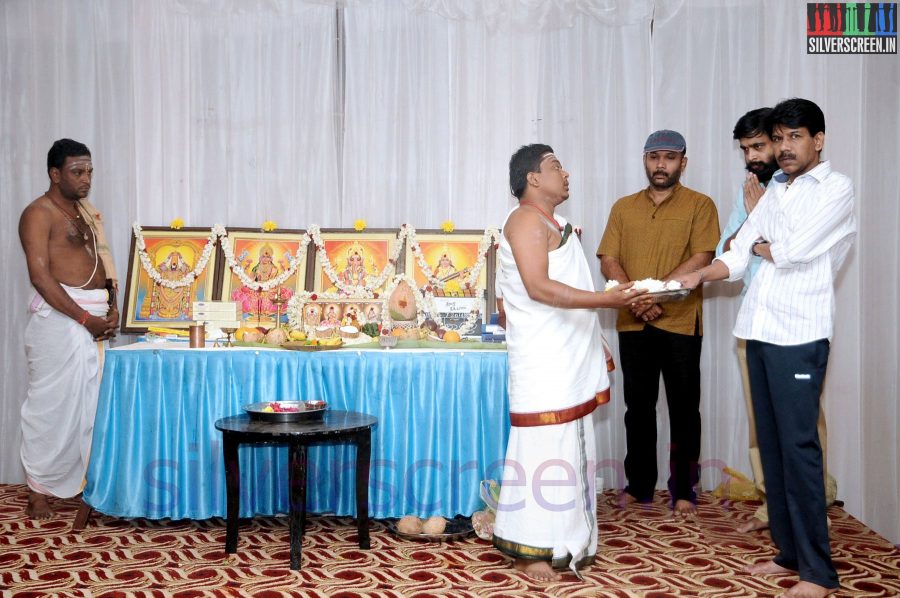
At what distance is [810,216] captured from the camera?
345 cm

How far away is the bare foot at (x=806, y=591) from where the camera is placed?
3403 millimetres

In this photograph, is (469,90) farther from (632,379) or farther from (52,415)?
(52,415)

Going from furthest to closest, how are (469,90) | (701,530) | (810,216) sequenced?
(469,90), (701,530), (810,216)

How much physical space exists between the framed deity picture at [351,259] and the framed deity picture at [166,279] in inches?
30.6

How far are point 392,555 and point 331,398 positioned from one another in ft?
3.17

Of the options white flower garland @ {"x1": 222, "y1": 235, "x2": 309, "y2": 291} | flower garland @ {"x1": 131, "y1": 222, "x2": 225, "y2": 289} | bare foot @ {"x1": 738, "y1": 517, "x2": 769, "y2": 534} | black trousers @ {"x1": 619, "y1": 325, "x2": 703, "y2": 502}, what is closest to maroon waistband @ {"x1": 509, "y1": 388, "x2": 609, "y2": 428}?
black trousers @ {"x1": 619, "y1": 325, "x2": 703, "y2": 502}

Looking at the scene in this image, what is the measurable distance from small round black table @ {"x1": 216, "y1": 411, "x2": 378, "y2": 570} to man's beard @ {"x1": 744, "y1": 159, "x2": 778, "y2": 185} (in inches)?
104

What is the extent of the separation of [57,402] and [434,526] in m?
2.54

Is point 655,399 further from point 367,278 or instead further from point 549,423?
point 367,278

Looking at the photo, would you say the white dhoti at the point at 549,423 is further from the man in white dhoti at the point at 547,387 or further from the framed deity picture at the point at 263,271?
the framed deity picture at the point at 263,271

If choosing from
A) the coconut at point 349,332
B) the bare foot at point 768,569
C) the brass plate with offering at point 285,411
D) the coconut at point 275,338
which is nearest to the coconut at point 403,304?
the coconut at point 349,332

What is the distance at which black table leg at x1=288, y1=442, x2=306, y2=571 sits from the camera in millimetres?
3848


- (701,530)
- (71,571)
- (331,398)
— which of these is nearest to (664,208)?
(701,530)

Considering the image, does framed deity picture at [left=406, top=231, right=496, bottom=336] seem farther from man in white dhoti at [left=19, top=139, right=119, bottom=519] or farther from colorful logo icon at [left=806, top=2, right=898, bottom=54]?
colorful logo icon at [left=806, top=2, right=898, bottom=54]
